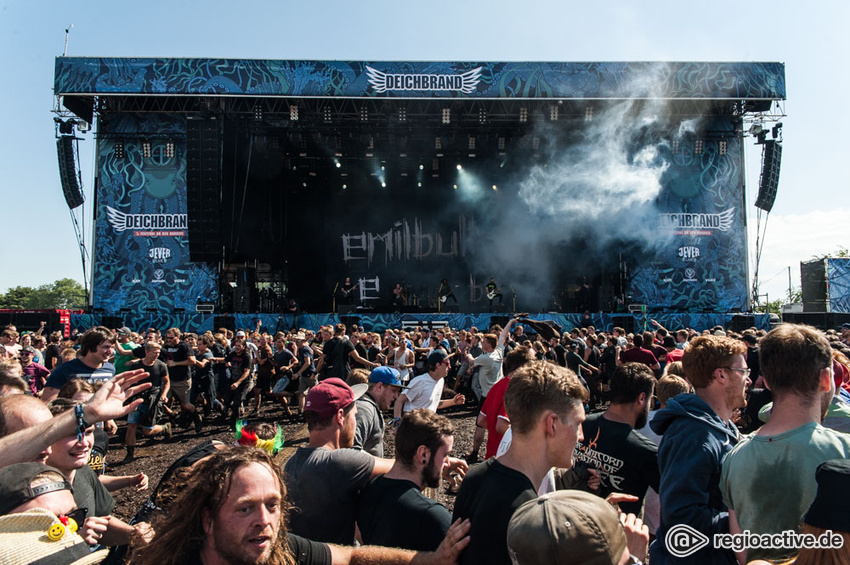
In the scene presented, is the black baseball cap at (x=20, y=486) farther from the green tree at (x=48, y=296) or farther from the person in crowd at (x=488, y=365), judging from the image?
the green tree at (x=48, y=296)

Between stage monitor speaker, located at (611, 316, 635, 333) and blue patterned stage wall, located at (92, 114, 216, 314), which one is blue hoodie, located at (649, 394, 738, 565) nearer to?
stage monitor speaker, located at (611, 316, 635, 333)

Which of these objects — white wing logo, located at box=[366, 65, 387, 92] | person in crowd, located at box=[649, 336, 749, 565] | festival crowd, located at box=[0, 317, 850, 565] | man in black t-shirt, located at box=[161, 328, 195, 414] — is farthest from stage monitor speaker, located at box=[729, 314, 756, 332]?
person in crowd, located at box=[649, 336, 749, 565]

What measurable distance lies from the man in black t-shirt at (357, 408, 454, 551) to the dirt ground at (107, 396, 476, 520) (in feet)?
11.3

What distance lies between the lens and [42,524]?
143 centimetres

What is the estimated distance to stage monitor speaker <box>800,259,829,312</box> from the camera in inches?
885

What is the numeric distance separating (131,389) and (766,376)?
250cm

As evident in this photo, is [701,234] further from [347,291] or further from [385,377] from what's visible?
[385,377]

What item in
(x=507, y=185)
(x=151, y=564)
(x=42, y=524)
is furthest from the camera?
(x=507, y=185)

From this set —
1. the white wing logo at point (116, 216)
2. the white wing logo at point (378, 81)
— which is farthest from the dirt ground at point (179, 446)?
the white wing logo at point (116, 216)

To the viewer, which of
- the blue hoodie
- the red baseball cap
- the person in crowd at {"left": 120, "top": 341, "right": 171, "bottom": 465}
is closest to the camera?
the blue hoodie

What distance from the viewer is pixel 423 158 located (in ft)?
79.3

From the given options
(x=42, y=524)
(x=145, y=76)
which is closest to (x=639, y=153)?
(x=145, y=76)

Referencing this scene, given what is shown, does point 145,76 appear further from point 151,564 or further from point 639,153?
point 151,564

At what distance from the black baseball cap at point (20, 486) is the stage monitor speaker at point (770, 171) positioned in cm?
2453
